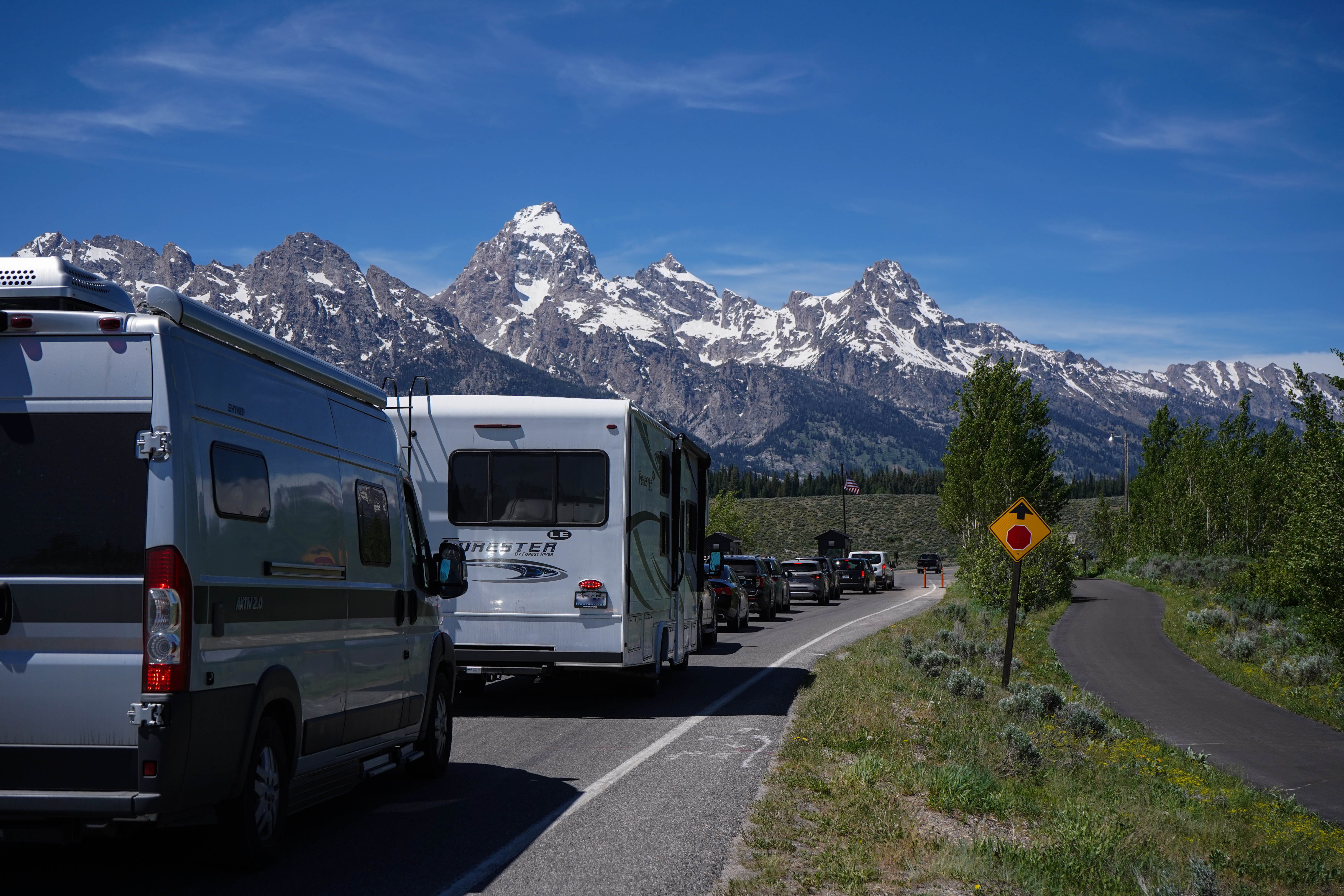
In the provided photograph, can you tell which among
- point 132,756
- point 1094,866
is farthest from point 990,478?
point 132,756

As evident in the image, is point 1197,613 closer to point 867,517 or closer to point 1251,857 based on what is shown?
point 1251,857

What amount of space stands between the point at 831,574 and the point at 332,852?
40721 millimetres

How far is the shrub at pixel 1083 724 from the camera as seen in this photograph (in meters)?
13.8

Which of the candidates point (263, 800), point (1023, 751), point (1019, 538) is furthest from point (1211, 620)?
point (263, 800)

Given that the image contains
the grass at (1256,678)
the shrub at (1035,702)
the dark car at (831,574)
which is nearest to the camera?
the shrub at (1035,702)

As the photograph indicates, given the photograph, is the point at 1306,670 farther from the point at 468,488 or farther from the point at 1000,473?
the point at 1000,473

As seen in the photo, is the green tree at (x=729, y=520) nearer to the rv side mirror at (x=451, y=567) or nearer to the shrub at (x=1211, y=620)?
the shrub at (x=1211, y=620)

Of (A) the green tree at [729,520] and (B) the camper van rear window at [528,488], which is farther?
(A) the green tree at [729,520]

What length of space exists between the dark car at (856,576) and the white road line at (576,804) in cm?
3800

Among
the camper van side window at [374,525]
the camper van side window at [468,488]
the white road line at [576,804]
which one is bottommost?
the white road line at [576,804]

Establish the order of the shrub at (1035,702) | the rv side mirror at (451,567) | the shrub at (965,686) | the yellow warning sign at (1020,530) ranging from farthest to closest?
the yellow warning sign at (1020,530), the shrub at (965,686), the shrub at (1035,702), the rv side mirror at (451,567)

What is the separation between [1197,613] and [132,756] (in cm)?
3006

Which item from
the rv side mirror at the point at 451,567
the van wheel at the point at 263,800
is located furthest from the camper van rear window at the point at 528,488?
the van wheel at the point at 263,800

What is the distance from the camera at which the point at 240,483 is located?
580cm
